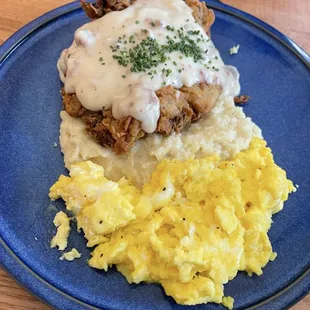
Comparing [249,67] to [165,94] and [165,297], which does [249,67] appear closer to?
[165,94]

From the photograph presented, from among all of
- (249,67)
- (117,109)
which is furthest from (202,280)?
(249,67)

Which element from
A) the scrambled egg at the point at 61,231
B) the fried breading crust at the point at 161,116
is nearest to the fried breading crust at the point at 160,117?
the fried breading crust at the point at 161,116

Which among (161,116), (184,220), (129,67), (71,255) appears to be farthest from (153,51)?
(71,255)

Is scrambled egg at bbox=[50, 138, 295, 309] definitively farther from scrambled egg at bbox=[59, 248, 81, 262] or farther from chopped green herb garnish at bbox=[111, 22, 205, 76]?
chopped green herb garnish at bbox=[111, 22, 205, 76]

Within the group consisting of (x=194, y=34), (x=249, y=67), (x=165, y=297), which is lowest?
(x=165, y=297)

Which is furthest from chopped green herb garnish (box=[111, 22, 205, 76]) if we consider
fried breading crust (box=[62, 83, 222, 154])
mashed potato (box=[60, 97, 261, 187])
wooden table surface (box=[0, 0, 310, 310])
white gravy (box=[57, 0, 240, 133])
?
wooden table surface (box=[0, 0, 310, 310])
